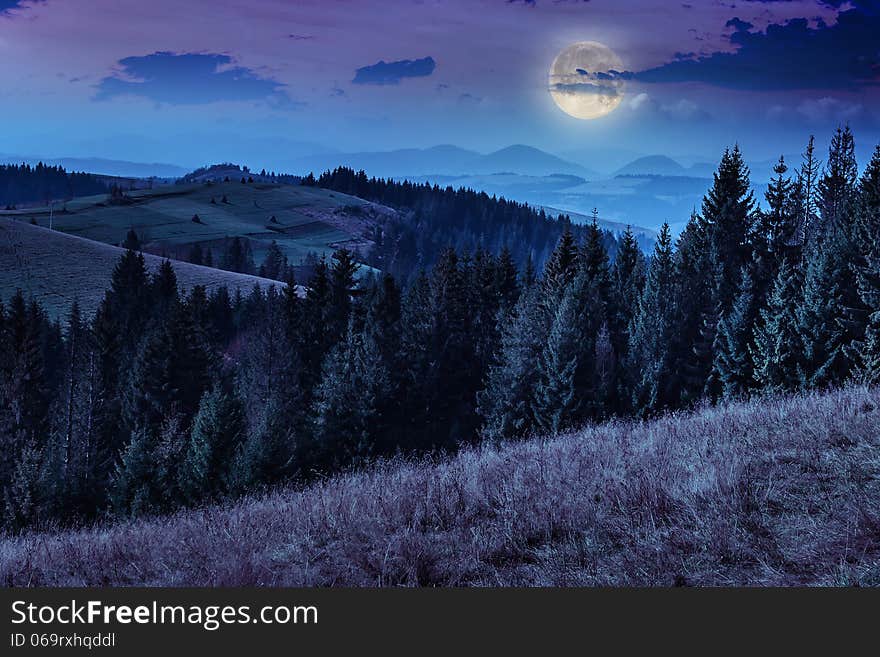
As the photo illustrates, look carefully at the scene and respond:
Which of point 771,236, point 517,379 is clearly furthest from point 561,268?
point 771,236

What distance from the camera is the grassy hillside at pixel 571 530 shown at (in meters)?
5.80

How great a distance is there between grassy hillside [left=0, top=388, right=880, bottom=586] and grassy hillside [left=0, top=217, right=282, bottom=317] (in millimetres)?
84839

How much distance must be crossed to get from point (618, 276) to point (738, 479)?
70.0 m

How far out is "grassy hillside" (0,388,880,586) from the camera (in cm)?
580

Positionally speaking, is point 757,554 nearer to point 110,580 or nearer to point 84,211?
point 110,580

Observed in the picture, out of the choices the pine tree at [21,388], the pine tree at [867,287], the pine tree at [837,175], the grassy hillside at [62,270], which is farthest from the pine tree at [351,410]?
the pine tree at [837,175]

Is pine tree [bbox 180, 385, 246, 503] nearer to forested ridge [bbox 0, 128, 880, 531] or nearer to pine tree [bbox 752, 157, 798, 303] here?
forested ridge [bbox 0, 128, 880, 531]

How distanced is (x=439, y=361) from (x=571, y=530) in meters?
52.9

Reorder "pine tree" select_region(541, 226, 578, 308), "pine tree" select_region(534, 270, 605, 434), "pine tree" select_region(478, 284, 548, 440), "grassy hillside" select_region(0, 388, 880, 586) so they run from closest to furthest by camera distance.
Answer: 1. "grassy hillside" select_region(0, 388, 880, 586)
2. "pine tree" select_region(534, 270, 605, 434)
3. "pine tree" select_region(478, 284, 548, 440)
4. "pine tree" select_region(541, 226, 578, 308)

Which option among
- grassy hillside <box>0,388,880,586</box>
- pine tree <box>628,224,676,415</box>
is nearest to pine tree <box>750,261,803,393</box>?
pine tree <box>628,224,676,415</box>

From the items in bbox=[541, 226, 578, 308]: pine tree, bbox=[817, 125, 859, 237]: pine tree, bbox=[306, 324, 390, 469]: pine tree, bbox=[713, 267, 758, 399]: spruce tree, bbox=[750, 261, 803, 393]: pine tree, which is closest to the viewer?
bbox=[750, 261, 803, 393]: pine tree

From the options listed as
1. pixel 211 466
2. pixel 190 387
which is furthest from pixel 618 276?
pixel 211 466

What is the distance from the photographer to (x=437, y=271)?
63.9 meters

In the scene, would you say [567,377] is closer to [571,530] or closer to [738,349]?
[738,349]
